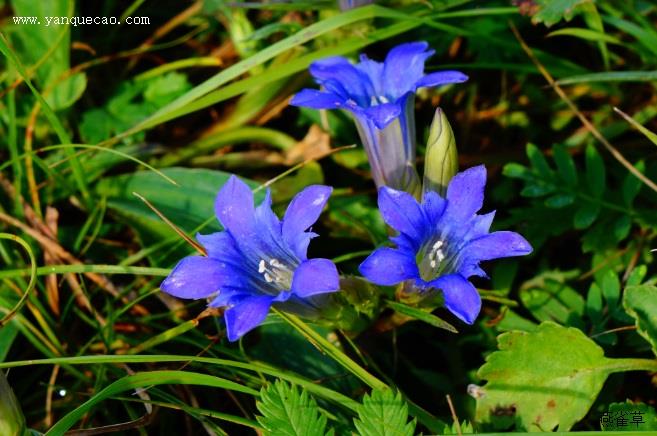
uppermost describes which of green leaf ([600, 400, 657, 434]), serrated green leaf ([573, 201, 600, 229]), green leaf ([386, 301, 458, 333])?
serrated green leaf ([573, 201, 600, 229])

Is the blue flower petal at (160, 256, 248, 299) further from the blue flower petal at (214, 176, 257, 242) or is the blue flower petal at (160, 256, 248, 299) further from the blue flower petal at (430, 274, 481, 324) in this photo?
the blue flower petal at (430, 274, 481, 324)

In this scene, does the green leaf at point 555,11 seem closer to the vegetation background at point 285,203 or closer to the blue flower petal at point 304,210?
the vegetation background at point 285,203

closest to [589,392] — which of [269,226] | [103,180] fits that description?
[269,226]

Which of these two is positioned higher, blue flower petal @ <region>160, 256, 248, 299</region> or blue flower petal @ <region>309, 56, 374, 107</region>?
blue flower petal @ <region>309, 56, 374, 107</region>

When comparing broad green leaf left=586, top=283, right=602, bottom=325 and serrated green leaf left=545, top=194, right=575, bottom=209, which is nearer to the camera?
broad green leaf left=586, top=283, right=602, bottom=325

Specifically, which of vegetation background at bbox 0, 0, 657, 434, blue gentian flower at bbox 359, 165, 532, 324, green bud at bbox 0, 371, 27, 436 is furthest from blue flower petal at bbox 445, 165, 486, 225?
green bud at bbox 0, 371, 27, 436

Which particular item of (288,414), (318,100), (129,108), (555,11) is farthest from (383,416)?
(129,108)
